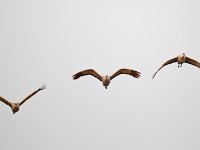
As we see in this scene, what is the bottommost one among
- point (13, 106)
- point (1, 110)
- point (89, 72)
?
point (13, 106)

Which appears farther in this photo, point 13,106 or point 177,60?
point 13,106

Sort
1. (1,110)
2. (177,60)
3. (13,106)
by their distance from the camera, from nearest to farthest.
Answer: (177,60)
(13,106)
(1,110)

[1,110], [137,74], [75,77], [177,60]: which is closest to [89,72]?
[75,77]

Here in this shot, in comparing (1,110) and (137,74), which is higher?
(1,110)

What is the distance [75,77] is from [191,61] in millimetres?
7809

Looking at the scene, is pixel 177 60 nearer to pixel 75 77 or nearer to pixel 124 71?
pixel 124 71

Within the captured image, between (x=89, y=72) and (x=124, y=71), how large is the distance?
2.51 meters

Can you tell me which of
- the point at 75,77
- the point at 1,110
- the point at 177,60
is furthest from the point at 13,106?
the point at 1,110

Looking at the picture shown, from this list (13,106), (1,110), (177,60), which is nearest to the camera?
(177,60)

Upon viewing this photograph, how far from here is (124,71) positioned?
37.7 m

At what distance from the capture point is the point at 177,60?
3644 cm

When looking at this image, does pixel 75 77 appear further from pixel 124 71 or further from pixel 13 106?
pixel 13 106

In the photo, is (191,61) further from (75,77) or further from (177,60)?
(75,77)

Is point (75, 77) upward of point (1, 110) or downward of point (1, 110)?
downward
